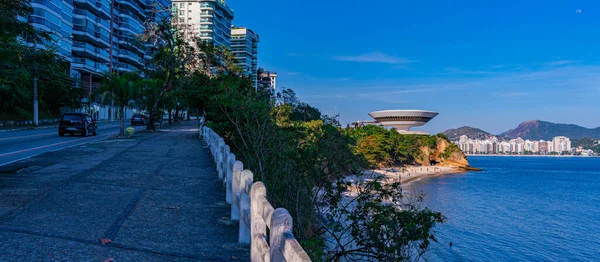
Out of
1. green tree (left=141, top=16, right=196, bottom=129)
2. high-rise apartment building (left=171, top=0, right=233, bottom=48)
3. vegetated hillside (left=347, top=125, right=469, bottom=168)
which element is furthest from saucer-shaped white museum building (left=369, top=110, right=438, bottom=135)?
green tree (left=141, top=16, right=196, bottom=129)

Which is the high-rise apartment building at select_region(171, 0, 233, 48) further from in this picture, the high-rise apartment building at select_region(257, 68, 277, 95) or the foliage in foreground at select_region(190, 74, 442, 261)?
the foliage in foreground at select_region(190, 74, 442, 261)

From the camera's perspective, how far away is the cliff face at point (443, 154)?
87.8 m

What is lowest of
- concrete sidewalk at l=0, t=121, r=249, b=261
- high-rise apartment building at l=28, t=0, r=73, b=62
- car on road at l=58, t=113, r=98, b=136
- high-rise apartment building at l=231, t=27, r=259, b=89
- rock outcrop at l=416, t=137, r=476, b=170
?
rock outcrop at l=416, t=137, r=476, b=170

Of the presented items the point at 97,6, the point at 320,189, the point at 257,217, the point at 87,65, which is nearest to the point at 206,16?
the point at 97,6

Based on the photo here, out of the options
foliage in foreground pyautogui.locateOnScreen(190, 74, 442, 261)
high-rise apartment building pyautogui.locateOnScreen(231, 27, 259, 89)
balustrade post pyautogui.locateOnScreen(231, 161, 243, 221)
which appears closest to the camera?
balustrade post pyautogui.locateOnScreen(231, 161, 243, 221)

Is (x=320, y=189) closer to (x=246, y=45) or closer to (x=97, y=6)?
(x=97, y=6)

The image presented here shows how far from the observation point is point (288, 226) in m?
3.51

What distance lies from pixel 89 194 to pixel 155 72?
25.6 m

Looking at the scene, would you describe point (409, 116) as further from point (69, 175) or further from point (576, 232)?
point (69, 175)

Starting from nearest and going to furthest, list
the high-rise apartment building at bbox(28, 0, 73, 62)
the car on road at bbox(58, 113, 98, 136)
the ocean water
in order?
the ocean water, the car on road at bbox(58, 113, 98, 136), the high-rise apartment building at bbox(28, 0, 73, 62)

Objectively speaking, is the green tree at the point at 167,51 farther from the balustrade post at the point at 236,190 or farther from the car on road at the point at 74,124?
the balustrade post at the point at 236,190

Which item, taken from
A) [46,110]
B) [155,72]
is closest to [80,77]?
[46,110]

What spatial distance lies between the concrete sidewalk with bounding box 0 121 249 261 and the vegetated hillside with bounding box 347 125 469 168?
156 ft

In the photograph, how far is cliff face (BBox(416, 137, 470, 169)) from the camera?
87.8 metres
